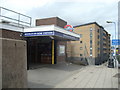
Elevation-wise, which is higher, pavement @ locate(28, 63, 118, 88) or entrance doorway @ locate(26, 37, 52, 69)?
entrance doorway @ locate(26, 37, 52, 69)

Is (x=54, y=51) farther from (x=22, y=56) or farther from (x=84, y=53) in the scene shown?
(x=84, y=53)

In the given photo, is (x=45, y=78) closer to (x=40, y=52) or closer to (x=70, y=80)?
(x=70, y=80)

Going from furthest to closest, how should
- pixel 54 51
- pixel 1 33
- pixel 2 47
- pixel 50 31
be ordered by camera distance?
pixel 54 51 < pixel 50 31 < pixel 1 33 < pixel 2 47

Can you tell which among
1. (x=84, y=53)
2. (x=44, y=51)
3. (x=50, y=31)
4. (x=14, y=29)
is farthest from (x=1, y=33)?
(x=84, y=53)

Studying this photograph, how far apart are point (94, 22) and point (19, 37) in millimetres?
24843

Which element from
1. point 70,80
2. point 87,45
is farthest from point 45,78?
point 87,45

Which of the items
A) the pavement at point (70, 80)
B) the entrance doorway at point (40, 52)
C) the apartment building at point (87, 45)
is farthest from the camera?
the apartment building at point (87, 45)

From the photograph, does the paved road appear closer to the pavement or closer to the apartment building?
the pavement

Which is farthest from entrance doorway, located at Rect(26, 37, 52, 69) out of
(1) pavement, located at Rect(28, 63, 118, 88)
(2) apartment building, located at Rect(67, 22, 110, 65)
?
(2) apartment building, located at Rect(67, 22, 110, 65)

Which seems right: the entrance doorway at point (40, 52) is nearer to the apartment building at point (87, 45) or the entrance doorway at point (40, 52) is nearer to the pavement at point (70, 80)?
the pavement at point (70, 80)

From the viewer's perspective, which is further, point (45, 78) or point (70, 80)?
point (45, 78)

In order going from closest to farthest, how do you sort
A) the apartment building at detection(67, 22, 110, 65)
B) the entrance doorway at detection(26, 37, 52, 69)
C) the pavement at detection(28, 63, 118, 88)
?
the pavement at detection(28, 63, 118, 88)
the entrance doorway at detection(26, 37, 52, 69)
the apartment building at detection(67, 22, 110, 65)

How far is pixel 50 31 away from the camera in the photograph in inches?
441

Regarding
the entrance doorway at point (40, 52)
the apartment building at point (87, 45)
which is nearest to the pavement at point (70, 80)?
the entrance doorway at point (40, 52)
